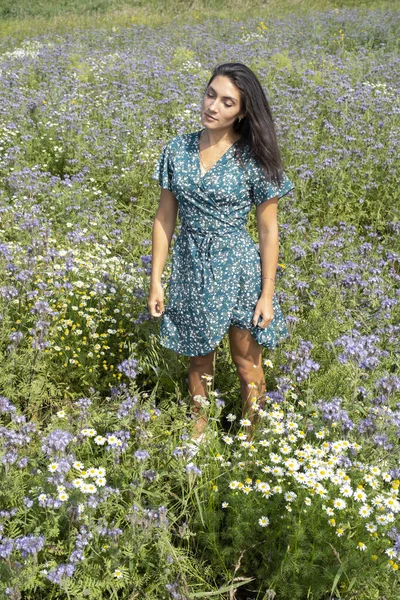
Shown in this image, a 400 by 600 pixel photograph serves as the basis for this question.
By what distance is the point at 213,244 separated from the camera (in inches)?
115

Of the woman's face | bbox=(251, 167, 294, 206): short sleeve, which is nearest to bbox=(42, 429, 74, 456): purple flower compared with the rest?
bbox=(251, 167, 294, 206): short sleeve

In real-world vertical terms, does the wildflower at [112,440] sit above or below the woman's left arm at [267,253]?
below

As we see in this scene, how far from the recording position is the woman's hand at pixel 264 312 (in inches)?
117

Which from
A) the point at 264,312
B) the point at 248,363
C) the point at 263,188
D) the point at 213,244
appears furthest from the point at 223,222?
the point at 248,363

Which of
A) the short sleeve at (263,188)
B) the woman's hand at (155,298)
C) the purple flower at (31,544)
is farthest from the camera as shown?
the woman's hand at (155,298)

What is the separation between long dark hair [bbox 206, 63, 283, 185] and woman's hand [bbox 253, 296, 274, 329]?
0.57 meters

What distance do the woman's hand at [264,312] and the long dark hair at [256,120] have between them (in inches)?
22.4

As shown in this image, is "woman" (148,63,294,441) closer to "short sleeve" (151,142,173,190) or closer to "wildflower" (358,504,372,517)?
"short sleeve" (151,142,173,190)

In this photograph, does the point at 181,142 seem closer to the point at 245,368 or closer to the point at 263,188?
the point at 263,188

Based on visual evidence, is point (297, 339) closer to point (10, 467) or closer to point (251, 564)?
point (251, 564)

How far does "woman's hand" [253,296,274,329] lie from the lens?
2961 millimetres

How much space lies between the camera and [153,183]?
6020 mm

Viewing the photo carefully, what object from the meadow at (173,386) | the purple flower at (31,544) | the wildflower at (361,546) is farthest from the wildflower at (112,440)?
the wildflower at (361,546)

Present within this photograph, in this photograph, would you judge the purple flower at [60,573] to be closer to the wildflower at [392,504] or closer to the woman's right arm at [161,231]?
the wildflower at [392,504]
